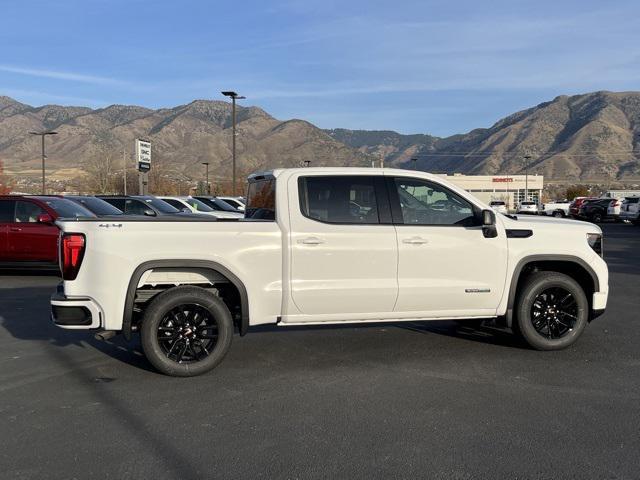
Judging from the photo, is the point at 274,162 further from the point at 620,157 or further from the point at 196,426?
the point at 196,426

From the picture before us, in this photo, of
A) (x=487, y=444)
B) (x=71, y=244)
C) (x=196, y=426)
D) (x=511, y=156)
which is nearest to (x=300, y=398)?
(x=196, y=426)

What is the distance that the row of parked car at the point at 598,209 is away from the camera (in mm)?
35188

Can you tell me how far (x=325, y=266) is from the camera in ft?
20.6

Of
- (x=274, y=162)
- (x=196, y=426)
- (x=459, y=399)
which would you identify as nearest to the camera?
(x=196, y=426)

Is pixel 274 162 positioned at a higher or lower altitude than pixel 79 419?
higher

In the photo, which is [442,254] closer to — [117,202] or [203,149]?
[117,202]

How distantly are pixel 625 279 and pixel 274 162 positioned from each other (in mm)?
150073

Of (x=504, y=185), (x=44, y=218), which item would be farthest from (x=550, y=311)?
(x=504, y=185)

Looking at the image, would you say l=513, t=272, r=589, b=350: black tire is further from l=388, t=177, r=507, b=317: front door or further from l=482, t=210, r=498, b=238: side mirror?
l=482, t=210, r=498, b=238: side mirror

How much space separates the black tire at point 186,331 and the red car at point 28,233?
7780 mm

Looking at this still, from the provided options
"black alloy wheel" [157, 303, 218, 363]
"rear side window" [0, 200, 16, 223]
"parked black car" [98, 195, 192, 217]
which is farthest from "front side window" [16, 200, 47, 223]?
"black alloy wheel" [157, 303, 218, 363]

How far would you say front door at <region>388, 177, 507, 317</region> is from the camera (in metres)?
6.48

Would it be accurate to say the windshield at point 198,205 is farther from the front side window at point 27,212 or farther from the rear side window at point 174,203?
the front side window at point 27,212

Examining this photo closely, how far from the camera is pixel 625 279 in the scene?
518 inches
